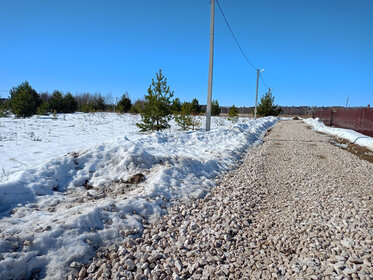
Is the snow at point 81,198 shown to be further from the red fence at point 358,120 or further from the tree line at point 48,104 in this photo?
the red fence at point 358,120

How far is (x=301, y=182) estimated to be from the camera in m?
4.93

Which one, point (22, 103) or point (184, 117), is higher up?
point (22, 103)

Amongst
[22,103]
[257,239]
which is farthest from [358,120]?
[22,103]

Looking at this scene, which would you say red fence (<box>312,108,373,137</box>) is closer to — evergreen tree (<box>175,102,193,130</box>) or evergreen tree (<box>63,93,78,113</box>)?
evergreen tree (<box>175,102,193,130</box>)

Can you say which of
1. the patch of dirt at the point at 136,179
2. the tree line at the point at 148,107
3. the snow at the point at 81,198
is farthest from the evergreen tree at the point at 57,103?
the patch of dirt at the point at 136,179

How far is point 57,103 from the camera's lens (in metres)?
30.3

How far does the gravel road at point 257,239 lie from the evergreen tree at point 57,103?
3299cm

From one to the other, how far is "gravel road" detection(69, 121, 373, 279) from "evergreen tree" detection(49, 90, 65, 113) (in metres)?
33.0

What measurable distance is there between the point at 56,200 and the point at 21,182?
0.74 meters

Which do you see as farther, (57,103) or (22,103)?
(57,103)

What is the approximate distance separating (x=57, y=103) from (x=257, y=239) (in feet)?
114

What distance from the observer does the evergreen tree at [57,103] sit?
29.9 metres

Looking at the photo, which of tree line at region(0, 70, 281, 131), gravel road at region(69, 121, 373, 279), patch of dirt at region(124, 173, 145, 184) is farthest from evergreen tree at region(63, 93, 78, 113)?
gravel road at region(69, 121, 373, 279)

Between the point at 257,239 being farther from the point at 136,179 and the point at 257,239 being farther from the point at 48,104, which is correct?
the point at 48,104
